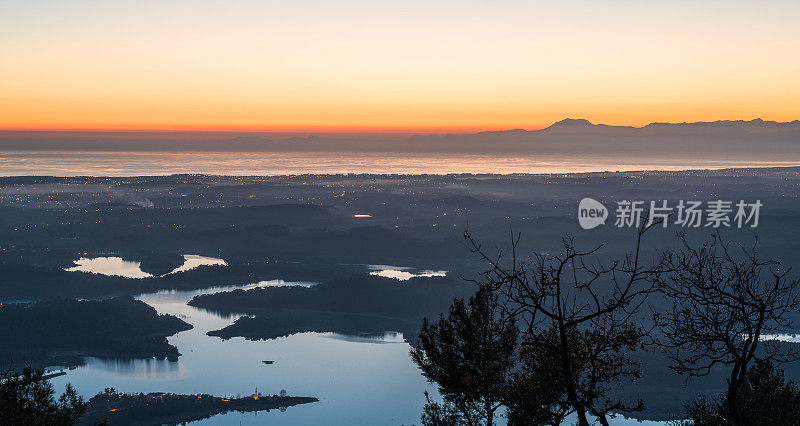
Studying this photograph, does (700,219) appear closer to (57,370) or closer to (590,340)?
(57,370)

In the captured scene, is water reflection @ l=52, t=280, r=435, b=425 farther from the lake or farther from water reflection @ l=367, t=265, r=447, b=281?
water reflection @ l=367, t=265, r=447, b=281

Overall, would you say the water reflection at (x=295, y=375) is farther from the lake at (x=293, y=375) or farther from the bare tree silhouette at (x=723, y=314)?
the bare tree silhouette at (x=723, y=314)

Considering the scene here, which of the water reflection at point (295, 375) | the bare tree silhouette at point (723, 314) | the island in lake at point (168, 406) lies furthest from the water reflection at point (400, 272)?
the bare tree silhouette at point (723, 314)

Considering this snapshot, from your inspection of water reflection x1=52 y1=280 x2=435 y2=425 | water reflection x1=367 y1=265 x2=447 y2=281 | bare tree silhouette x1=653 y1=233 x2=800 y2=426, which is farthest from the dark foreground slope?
bare tree silhouette x1=653 y1=233 x2=800 y2=426

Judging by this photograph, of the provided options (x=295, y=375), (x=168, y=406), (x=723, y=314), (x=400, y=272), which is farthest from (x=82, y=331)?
(x=723, y=314)

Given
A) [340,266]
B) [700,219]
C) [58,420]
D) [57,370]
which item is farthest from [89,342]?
[700,219]

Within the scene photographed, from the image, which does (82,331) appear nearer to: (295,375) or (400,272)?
(295,375)
